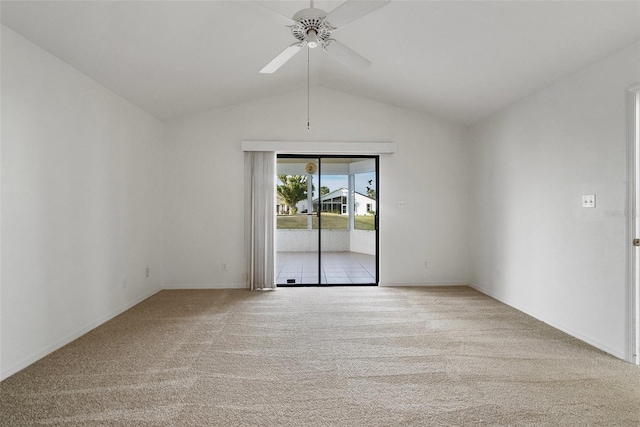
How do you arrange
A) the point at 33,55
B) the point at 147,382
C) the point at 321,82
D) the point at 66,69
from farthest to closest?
the point at 321,82, the point at 66,69, the point at 33,55, the point at 147,382

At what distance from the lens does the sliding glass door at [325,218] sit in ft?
19.1

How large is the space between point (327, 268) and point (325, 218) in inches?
33.8

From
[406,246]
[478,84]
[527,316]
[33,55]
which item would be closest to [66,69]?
[33,55]

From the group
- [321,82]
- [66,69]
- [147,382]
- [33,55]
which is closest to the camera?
[147,382]

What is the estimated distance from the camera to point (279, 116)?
5617mm

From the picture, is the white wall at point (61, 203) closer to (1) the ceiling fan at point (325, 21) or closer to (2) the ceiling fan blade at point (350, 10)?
(1) the ceiling fan at point (325, 21)

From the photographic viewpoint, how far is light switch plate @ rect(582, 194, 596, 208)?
328 centimetres

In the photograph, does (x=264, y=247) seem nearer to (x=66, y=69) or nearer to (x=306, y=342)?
(x=306, y=342)

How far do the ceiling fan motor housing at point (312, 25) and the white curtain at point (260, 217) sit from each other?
9.81 feet

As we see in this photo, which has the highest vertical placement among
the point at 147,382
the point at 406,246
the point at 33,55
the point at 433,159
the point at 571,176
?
the point at 33,55

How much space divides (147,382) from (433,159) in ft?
16.0

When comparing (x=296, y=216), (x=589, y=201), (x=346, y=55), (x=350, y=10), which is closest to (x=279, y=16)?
(x=350, y=10)

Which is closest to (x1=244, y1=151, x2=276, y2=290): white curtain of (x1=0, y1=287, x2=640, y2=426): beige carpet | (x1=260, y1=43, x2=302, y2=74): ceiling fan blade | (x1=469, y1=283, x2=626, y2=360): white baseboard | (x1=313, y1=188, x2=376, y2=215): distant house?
(x1=313, y1=188, x2=376, y2=215): distant house

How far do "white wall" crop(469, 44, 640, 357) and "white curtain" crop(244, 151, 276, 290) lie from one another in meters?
3.18
